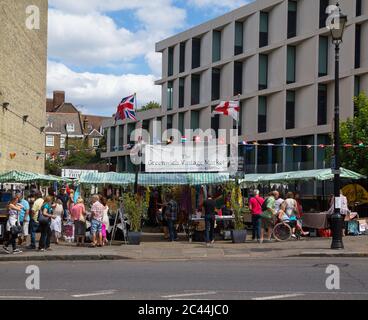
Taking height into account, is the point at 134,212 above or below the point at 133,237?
above

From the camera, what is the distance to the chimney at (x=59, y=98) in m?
103

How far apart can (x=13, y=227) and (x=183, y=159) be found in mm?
7308

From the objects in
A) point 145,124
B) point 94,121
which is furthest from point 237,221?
point 94,121

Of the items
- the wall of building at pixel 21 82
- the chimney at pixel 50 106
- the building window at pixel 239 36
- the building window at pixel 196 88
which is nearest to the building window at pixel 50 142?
the chimney at pixel 50 106

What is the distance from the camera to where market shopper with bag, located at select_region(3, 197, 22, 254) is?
59.9ft

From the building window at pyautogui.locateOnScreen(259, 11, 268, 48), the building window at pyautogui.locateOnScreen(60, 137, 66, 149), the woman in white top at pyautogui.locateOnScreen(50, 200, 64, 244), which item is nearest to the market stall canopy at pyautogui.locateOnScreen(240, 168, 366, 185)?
the woman in white top at pyautogui.locateOnScreen(50, 200, 64, 244)

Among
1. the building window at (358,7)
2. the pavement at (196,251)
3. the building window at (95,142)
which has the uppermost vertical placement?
the building window at (358,7)

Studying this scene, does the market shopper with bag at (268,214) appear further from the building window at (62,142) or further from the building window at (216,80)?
the building window at (62,142)

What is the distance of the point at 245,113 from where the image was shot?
5138 cm

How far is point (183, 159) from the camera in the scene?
23.2 meters

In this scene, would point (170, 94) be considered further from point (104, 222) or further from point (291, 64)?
point (104, 222)

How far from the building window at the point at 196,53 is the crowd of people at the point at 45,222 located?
120ft

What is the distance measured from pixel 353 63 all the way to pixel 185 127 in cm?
2117

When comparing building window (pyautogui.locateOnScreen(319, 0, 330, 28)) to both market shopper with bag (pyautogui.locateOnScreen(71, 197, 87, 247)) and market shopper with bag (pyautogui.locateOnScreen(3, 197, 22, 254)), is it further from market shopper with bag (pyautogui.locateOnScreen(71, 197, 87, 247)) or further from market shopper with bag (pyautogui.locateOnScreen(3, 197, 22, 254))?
market shopper with bag (pyautogui.locateOnScreen(3, 197, 22, 254))
